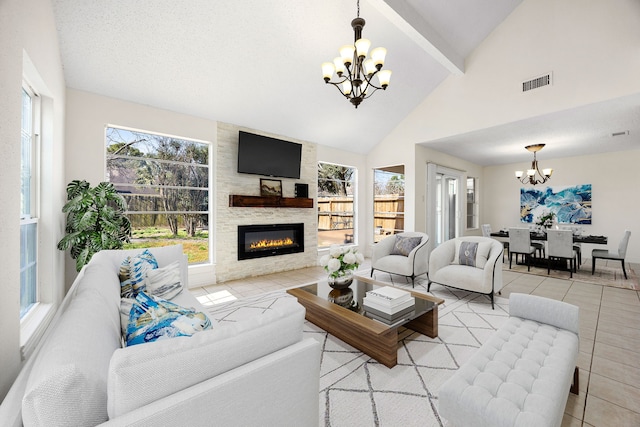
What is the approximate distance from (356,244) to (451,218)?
8.57 ft

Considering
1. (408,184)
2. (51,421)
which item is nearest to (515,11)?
(408,184)

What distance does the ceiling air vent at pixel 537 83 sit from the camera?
157 inches

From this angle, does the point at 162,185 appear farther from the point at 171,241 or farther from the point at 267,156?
the point at 267,156

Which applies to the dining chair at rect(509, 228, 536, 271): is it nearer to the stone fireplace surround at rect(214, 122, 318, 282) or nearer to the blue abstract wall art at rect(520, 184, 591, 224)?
the blue abstract wall art at rect(520, 184, 591, 224)

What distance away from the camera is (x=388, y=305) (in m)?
A: 2.33

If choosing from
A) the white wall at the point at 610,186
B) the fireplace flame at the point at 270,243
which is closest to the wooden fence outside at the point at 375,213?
the fireplace flame at the point at 270,243

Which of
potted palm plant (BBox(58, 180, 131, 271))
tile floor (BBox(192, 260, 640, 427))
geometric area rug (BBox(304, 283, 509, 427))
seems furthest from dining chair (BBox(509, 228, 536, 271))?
potted palm plant (BBox(58, 180, 131, 271))

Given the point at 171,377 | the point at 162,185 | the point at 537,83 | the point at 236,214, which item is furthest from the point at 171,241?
the point at 537,83

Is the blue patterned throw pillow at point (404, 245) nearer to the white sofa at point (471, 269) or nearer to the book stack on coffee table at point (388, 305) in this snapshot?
the white sofa at point (471, 269)

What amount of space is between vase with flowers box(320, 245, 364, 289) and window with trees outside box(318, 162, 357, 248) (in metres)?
3.26

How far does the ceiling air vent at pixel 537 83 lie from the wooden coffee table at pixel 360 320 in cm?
379

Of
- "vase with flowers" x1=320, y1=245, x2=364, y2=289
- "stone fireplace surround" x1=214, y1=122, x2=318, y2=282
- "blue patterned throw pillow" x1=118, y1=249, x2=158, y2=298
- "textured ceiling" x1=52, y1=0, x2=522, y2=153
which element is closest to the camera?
"blue patterned throw pillow" x1=118, y1=249, x2=158, y2=298

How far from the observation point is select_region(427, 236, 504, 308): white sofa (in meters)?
3.33

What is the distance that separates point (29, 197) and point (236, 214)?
8.51ft
